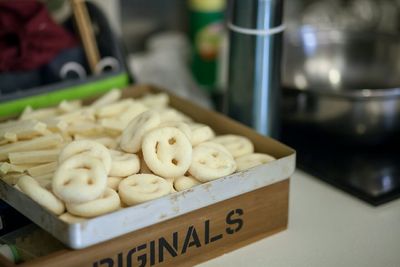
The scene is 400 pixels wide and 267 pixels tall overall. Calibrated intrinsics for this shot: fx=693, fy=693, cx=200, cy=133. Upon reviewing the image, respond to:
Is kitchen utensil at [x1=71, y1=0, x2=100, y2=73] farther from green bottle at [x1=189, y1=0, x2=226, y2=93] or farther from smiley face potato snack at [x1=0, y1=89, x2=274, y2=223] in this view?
green bottle at [x1=189, y1=0, x2=226, y2=93]

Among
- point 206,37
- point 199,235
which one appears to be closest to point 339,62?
point 206,37

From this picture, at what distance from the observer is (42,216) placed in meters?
0.74

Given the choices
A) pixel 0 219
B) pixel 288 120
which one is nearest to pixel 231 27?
pixel 288 120

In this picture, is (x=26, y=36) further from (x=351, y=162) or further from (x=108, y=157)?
(x=351, y=162)

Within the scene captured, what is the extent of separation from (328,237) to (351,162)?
226mm

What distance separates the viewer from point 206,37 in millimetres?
1446

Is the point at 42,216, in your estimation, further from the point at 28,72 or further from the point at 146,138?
the point at 28,72

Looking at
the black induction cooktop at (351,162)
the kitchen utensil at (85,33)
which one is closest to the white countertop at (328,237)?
the black induction cooktop at (351,162)

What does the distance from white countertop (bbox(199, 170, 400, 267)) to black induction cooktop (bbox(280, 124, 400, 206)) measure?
0.02 meters

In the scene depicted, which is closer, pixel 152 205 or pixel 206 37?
pixel 152 205

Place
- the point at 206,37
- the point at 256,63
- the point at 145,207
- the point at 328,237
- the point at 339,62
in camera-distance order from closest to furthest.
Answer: the point at 145,207
the point at 328,237
the point at 256,63
the point at 339,62
the point at 206,37

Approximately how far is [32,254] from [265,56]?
45 cm

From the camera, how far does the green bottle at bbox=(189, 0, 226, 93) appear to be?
4.74 feet

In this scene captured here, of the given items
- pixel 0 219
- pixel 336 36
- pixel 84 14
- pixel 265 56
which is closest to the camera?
pixel 0 219
